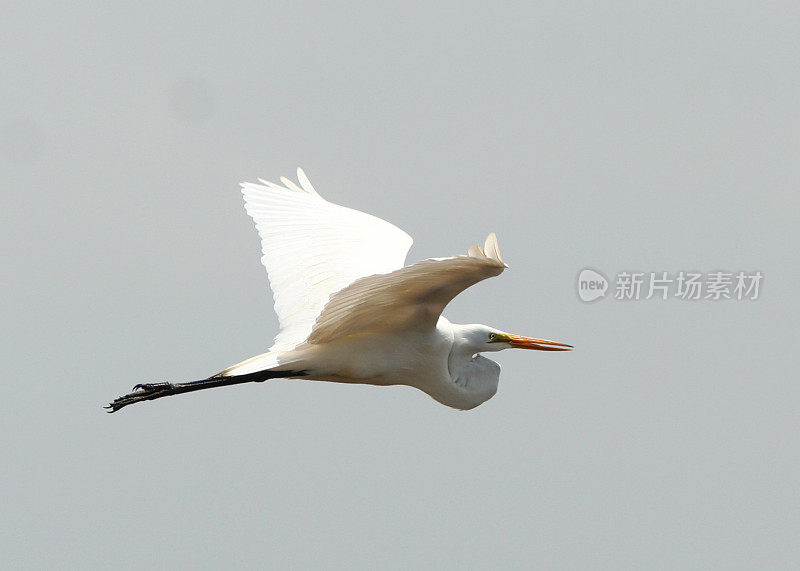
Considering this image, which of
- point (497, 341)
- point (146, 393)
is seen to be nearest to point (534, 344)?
point (497, 341)

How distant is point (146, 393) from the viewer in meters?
8.34

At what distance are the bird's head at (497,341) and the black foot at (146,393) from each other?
2.08m

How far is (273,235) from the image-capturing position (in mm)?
9609

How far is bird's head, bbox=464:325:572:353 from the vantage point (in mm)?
8422

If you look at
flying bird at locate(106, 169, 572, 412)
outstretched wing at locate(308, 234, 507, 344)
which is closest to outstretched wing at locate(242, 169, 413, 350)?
flying bird at locate(106, 169, 572, 412)

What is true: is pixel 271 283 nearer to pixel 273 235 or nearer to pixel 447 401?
pixel 273 235

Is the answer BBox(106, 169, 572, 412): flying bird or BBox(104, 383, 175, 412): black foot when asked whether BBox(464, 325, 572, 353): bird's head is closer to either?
BBox(106, 169, 572, 412): flying bird

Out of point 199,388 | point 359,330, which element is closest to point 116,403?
point 199,388

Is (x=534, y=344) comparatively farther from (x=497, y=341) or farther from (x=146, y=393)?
(x=146, y=393)

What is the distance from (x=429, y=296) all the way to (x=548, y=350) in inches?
69.5

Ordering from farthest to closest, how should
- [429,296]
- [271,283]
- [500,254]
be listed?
1. [271,283]
2. [429,296]
3. [500,254]

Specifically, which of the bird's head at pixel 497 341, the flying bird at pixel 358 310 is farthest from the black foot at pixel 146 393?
the bird's head at pixel 497 341

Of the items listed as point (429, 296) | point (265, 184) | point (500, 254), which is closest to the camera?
point (500, 254)

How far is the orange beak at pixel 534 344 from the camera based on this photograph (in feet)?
28.6
